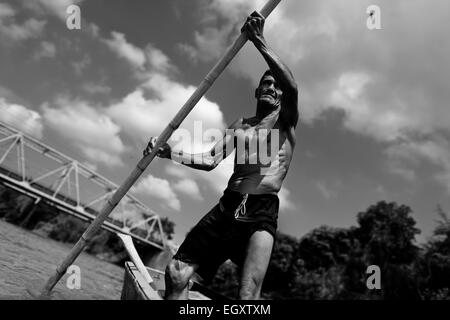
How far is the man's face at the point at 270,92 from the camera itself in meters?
3.39

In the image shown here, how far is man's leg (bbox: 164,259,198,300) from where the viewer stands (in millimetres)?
2961

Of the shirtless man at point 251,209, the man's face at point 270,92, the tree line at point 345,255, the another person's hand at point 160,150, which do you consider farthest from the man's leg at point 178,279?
the tree line at point 345,255

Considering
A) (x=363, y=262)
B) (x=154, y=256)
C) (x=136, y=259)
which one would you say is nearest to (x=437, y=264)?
(x=363, y=262)

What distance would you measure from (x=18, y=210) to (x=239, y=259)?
162ft

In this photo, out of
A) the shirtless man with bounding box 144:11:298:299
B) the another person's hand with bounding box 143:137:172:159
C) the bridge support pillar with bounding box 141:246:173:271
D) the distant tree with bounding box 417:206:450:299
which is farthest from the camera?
the bridge support pillar with bounding box 141:246:173:271

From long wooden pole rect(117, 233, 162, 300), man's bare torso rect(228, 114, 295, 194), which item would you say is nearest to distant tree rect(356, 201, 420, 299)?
long wooden pole rect(117, 233, 162, 300)

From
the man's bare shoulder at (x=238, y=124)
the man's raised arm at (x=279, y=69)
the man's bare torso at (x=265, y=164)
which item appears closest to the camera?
the man's raised arm at (x=279, y=69)

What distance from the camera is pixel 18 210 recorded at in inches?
1729

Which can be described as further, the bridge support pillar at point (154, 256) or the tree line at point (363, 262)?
the bridge support pillar at point (154, 256)

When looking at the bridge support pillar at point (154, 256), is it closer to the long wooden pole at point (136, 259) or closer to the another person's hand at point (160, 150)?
the long wooden pole at point (136, 259)

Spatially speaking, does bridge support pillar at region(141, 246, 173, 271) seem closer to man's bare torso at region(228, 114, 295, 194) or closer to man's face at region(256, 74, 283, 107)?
man's bare torso at region(228, 114, 295, 194)

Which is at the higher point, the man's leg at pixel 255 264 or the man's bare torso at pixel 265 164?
the man's bare torso at pixel 265 164

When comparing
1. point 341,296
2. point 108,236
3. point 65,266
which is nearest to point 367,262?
point 341,296
